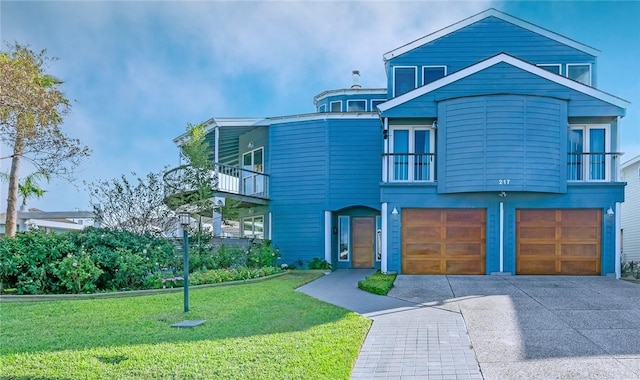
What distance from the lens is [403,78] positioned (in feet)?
55.3

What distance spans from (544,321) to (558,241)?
7313mm

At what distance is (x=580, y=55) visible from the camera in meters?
16.1

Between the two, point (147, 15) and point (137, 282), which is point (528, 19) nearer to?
point (147, 15)

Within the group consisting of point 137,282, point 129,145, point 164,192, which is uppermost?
point 129,145

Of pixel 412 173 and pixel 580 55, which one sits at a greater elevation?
pixel 580 55

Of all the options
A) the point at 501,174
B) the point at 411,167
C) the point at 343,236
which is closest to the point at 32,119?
the point at 343,236

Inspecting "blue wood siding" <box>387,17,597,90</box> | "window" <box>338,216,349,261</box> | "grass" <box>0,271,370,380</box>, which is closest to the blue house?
"blue wood siding" <box>387,17,597,90</box>

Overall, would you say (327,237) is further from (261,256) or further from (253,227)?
(253,227)

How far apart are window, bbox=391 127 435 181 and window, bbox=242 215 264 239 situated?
6427 mm

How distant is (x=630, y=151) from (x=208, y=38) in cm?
1802

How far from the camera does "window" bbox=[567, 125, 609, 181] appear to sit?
45.5ft

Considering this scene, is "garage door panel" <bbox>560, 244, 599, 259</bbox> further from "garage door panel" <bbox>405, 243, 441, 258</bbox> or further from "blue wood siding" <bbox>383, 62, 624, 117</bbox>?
"blue wood siding" <bbox>383, 62, 624, 117</bbox>

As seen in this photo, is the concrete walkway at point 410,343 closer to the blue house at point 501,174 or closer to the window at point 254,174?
the blue house at point 501,174

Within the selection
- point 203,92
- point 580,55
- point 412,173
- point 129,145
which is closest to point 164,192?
point 129,145
